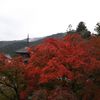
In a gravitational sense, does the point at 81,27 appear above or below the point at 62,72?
above

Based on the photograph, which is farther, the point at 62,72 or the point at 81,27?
the point at 81,27

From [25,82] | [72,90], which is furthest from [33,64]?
[72,90]

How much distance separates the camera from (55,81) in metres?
41.7

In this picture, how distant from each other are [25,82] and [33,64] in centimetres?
239

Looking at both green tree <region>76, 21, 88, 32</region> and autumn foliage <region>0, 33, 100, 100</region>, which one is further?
green tree <region>76, 21, 88, 32</region>

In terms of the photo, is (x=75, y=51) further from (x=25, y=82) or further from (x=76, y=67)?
(x=25, y=82)

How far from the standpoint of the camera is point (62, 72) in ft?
132

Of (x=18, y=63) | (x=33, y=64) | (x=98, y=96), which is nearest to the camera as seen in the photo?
(x=98, y=96)

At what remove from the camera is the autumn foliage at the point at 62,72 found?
40281 mm

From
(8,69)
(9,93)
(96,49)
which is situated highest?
(96,49)

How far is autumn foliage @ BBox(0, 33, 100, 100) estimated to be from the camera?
1586 inches

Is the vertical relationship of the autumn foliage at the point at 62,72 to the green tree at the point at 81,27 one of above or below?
below

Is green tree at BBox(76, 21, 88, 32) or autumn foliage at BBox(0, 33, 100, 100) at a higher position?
green tree at BBox(76, 21, 88, 32)

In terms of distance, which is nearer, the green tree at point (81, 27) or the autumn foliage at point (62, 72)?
the autumn foliage at point (62, 72)
